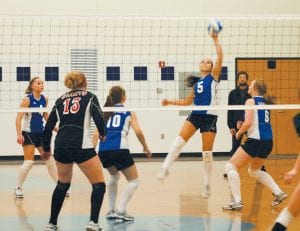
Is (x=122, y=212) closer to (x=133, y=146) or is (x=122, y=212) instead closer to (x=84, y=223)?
(x=84, y=223)

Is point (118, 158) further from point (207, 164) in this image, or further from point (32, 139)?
point (32, 139)

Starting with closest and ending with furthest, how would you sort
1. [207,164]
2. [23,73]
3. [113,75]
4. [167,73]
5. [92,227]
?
1. [92,227]
2. [207,164]
3. [23,73]
4. [113,75]
5. [167,73]

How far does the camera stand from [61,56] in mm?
16594

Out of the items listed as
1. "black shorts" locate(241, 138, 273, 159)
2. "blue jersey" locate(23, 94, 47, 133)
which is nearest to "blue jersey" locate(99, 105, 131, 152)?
"black shorts" locate(241, 138, 273, 159)

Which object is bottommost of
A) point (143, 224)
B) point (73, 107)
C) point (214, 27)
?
point (143, 224)

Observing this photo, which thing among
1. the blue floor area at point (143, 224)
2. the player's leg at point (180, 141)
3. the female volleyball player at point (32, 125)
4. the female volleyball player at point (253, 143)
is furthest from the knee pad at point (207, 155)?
the female volleyball player at point (32, 125)

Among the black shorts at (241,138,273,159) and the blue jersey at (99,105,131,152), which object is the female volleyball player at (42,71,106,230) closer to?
the blue jersey at (99,105,131,152)

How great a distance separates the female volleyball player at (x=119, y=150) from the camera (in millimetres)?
7574

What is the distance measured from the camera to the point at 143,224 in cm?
761

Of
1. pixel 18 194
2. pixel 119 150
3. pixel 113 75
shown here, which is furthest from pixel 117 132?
pixel 113 75

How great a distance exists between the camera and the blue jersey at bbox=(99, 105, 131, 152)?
7.60 metres

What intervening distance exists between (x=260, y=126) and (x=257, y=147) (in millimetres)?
312

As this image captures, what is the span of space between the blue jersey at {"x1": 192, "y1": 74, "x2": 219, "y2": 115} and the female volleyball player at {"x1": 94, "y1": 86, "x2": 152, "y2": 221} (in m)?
1.46

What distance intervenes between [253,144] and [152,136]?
8.98m
